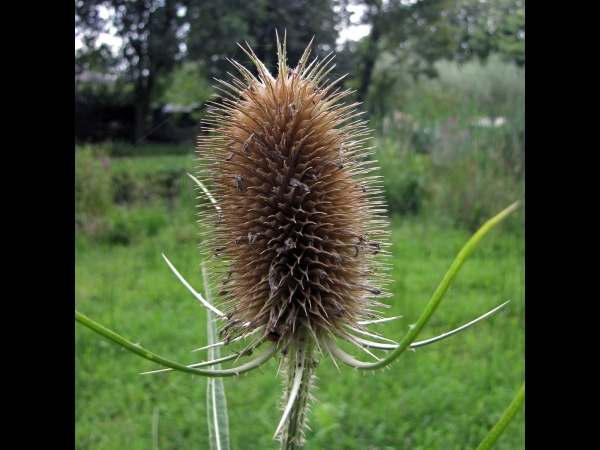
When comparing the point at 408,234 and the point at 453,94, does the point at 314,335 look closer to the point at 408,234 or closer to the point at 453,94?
the point at 408,234

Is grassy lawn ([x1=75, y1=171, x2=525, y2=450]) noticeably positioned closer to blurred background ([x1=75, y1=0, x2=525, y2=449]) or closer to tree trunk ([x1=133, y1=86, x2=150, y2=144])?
blurred background ([x1=75, y1=0, x2=525, y2=449])

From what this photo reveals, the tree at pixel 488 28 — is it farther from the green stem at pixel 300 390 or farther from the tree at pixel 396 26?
the green stem at pixel 300 390

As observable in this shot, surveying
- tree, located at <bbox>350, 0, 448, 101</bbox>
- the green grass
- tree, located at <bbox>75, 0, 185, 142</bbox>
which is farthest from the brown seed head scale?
tree, located at <bbox>75, 0, 185, 142</bbox>

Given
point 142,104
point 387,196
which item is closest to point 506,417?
point 142,104

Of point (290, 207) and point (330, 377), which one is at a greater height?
point (290, 207)

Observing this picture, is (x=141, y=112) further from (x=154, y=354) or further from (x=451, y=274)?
(x=451, y=274)

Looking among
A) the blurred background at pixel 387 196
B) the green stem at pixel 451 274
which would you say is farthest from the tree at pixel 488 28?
the green stem at pixel 451 274
